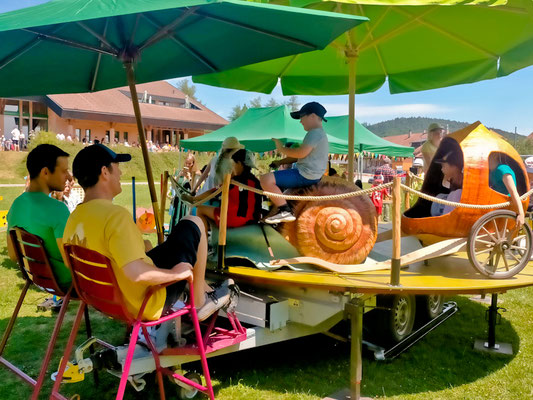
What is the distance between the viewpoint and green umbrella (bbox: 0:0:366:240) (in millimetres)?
2934

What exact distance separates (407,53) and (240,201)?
384 centimetres

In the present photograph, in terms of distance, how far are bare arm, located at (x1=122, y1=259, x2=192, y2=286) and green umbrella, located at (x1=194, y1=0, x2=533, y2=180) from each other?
2.53 metres

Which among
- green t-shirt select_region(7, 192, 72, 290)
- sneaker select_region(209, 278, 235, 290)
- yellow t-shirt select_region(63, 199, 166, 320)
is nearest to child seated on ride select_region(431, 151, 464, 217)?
sneaker select_region(209, 278, 235, 290)

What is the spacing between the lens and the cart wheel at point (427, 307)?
5.47 metres

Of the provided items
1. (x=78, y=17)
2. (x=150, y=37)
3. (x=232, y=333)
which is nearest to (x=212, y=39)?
(x=150, y=37)

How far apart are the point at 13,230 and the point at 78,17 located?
1806 mm

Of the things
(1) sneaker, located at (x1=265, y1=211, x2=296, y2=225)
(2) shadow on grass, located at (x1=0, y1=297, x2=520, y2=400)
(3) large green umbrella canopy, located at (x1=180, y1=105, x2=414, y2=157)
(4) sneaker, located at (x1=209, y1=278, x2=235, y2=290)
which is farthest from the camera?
(3) large green umbrella canopy, located at (x1=180, y1=105, x2=414, y2=157)

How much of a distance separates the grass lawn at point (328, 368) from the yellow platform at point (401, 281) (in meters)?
0.86

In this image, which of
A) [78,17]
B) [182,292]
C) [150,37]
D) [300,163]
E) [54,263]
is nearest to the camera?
[78,17]

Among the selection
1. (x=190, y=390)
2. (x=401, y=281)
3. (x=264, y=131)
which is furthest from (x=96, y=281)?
(x=264, y=131)

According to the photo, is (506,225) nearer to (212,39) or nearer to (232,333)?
(232,333)

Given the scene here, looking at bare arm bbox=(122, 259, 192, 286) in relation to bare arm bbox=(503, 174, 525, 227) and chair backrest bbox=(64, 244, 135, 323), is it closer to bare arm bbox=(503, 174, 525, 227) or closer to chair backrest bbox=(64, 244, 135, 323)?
chair backrest bbox=(64, 244, 135, 323)

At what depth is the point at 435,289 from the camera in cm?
381

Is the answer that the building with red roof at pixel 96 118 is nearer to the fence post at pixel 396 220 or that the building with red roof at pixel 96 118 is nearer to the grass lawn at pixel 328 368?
the grass lawn at pixel 328 368
